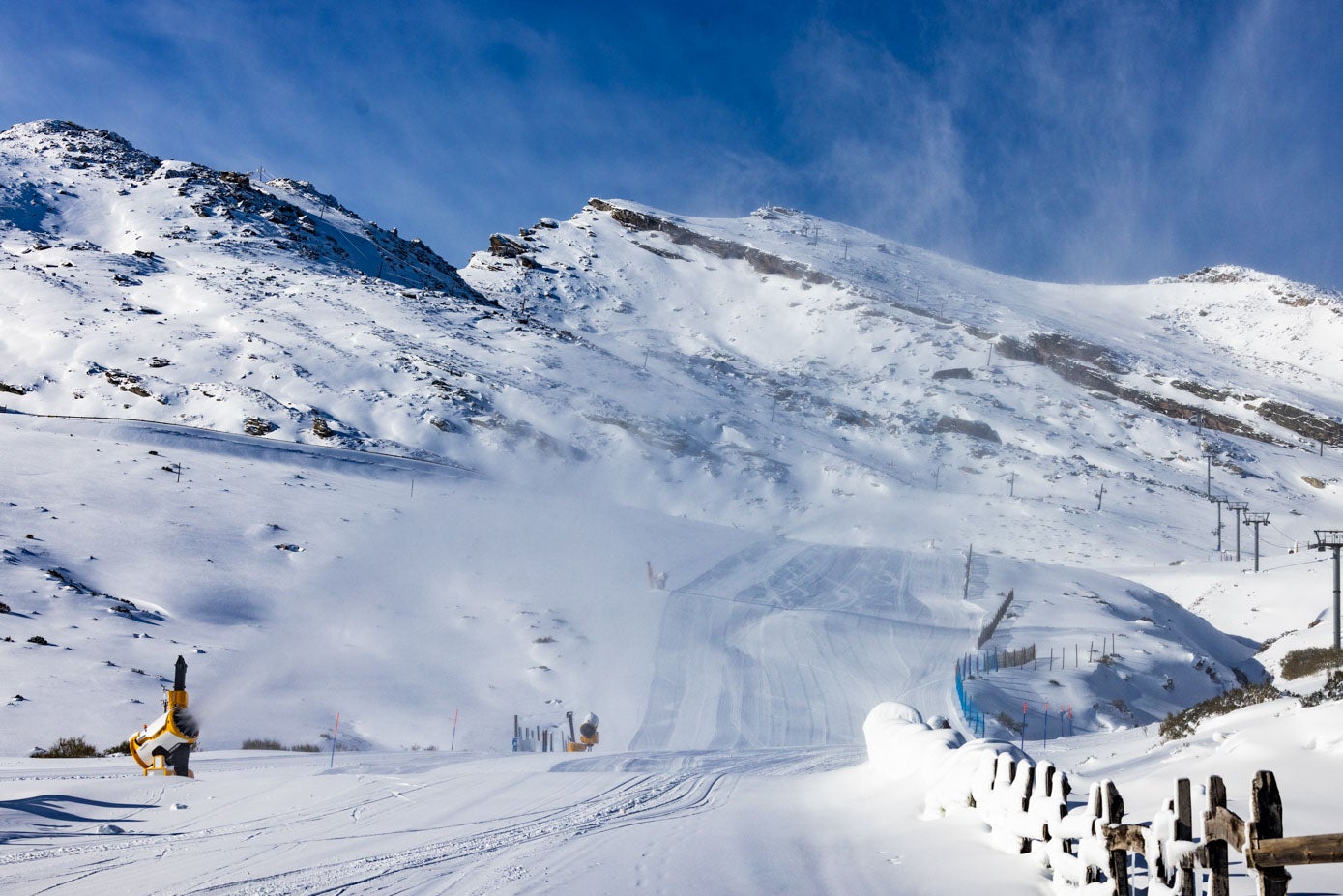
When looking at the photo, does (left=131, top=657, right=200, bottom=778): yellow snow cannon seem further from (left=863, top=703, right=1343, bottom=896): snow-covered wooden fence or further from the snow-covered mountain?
(left=863, top=703, right=1343, bottom=896): snow-covered wooden fence

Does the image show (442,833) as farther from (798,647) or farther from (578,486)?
(578,486)

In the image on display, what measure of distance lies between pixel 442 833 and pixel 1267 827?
5.73 meters

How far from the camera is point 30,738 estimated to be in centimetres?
1276

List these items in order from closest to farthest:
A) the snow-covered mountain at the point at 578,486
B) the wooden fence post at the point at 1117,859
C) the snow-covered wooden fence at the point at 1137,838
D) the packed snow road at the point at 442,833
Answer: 1. the snow-covered wooden fence at the point at 1137,838
2. the wooden fence post at the point at 1117,859
3. the packed snow road at the point at 442,833
4. the snow-covered mountain at the point at 578,486

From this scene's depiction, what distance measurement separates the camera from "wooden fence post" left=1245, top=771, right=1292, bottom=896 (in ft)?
11.8

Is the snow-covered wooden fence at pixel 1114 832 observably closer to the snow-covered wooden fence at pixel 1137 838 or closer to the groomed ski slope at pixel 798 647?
the snow-covered wooden fence at pixel 1137 838

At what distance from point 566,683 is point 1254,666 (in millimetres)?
31826

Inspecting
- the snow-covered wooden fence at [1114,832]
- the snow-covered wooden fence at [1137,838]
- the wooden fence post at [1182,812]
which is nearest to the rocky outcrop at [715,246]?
the snow-covered wooden fence at [1114,832]

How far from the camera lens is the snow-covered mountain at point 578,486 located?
20.8 m

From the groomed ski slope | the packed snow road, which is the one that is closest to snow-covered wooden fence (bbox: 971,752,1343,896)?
the packed snow road

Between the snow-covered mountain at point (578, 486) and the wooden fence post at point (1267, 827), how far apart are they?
10.7 m

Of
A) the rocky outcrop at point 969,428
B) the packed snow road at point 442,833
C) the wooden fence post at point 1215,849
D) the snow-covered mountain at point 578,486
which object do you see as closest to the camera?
the wooden fence post at point 1215,849

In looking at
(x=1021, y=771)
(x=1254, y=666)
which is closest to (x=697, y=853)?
(x=1021, y=771)

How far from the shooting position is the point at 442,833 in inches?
272
